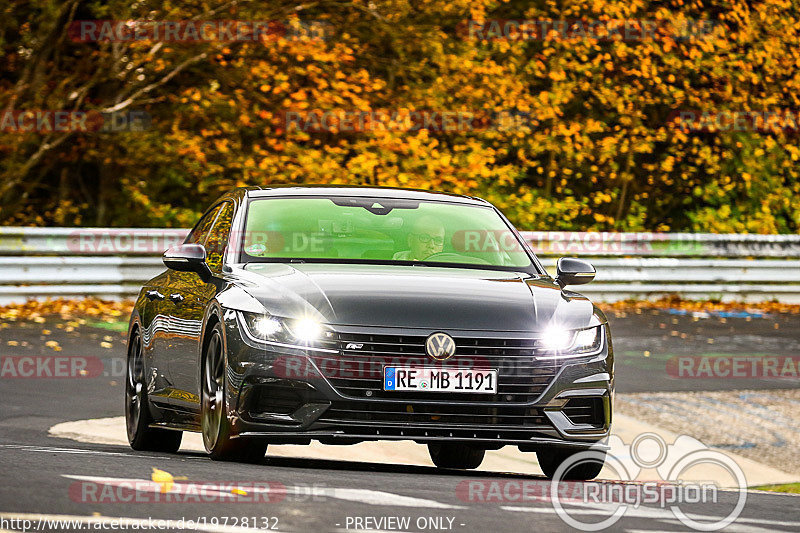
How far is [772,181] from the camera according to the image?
2894cm

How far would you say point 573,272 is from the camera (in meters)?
9.23

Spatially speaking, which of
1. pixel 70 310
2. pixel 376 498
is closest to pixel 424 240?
pixel 376 498

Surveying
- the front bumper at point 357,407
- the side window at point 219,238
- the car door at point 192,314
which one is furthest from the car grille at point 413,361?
the side window at point 219,238

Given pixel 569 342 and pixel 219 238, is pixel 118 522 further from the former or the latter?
pixel 219 238

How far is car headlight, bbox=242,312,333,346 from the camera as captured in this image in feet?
26.0

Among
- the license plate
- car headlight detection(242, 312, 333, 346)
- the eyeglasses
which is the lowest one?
the license plate

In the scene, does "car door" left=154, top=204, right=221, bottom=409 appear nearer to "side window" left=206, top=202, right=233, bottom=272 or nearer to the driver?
"side window" left=206, top=202, right=233, bottom=272

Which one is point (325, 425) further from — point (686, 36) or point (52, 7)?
point (686, 36)

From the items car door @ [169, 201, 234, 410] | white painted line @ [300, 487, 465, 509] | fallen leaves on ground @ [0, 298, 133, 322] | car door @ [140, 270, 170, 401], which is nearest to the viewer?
white painted line @ [300, 487, 465, 509]

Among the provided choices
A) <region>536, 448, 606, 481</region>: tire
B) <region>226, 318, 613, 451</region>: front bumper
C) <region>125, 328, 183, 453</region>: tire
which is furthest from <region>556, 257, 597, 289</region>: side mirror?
<region>125, 328, 183, 453</region>: tire

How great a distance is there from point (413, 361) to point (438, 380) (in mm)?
163

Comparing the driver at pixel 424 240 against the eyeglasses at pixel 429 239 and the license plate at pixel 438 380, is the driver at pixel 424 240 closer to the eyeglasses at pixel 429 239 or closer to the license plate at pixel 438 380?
the eyeglasses at pixel 429 239

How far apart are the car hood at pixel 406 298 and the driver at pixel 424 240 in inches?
17.9

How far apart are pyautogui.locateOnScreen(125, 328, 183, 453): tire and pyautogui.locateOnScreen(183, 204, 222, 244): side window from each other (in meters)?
0.71
